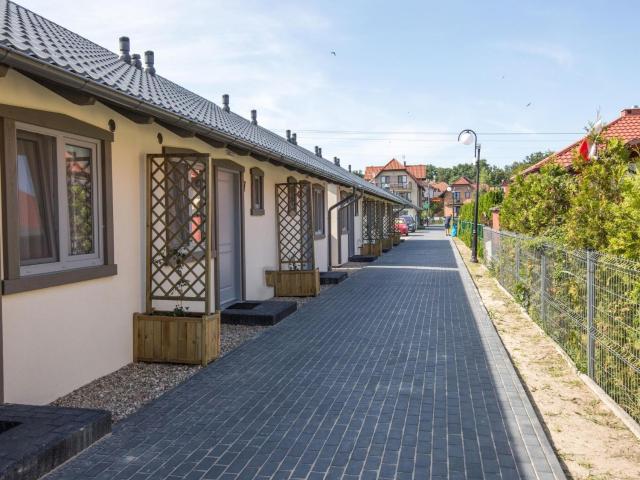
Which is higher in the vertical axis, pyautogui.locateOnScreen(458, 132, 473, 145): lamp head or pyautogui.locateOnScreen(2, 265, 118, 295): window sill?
pyautogui.locateOnScreen(458, 132, 473, 145): lamp head

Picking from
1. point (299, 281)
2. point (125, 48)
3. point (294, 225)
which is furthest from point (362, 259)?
point (125, 48)

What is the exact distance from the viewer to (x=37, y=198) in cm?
502

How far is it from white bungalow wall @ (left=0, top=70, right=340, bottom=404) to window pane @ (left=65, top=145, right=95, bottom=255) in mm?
335

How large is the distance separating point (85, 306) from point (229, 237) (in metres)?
4.47

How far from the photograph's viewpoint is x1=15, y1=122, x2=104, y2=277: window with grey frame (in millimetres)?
4844

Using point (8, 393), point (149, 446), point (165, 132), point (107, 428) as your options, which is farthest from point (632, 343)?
point (165, 132)

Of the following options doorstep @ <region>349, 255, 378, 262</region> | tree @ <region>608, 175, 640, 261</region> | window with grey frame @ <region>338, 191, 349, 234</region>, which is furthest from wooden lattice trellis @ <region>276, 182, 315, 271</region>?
doorstep @ <region>349, 255, 378, 262</region>

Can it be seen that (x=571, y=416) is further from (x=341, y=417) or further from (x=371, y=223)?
(x=371, y=223)

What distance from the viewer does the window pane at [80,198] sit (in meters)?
5.45

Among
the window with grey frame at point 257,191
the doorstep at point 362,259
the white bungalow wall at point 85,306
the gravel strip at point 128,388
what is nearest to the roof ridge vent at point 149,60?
the window with grey frame at point 257,191

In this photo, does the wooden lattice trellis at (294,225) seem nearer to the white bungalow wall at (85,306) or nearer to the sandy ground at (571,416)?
the white bungalow wall at (85,306)

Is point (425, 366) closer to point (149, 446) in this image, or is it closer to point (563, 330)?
point (563, 330)

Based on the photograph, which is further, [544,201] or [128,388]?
[544,201]

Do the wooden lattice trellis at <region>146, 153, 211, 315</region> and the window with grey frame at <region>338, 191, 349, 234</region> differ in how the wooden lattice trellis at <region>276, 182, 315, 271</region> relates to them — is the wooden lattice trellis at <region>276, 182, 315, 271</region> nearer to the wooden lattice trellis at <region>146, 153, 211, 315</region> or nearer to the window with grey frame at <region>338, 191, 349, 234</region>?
the wooden lattice trellis at <region>146, 153, 211, 315</region>
